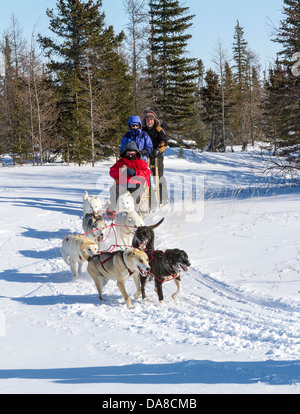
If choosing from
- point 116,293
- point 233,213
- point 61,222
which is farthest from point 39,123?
point 116,293

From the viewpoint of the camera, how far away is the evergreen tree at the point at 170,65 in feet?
85.9

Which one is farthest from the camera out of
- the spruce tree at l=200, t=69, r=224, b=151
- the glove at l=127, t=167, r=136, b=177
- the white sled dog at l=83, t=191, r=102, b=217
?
the spruce tree at l=200, t=69, r=224, b=151

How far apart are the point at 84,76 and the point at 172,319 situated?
21.4 metres

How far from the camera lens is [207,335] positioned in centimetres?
310

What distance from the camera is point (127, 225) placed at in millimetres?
5617

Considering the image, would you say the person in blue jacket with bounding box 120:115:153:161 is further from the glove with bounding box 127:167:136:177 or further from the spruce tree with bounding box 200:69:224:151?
the spruce tree with bounding box 200:69:224:151

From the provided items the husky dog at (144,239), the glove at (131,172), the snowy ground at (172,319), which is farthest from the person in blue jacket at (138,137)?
the husky dog at (144,239)

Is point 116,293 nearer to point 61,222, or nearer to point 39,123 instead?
point 61,222

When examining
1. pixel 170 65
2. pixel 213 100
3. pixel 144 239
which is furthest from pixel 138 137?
pixel 213 100

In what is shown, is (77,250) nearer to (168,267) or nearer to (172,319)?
(168,267)

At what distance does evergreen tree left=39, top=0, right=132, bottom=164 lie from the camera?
22.0 metres

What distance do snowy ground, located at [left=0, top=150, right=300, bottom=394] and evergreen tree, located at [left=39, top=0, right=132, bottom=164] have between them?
15569 mm

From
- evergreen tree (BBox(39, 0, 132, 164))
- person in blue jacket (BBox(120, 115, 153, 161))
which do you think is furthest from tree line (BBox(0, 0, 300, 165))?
person in blue jacket (BBox(120, 115, 153, 161))
